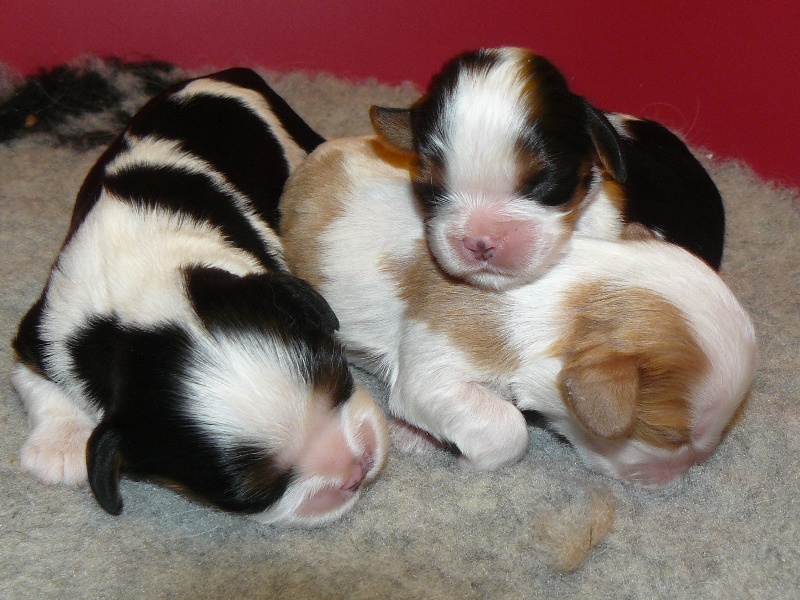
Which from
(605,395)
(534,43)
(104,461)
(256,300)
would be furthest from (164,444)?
(534,43)

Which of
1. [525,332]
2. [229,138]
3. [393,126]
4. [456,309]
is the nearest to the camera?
[525,332]

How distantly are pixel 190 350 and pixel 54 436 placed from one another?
0.92m

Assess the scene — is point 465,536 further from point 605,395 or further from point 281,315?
point 281,315

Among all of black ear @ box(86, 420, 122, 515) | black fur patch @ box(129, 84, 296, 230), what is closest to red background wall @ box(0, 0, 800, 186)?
black fur patch @ box(129, 84, 296, 230)

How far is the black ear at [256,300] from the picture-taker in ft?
7.09

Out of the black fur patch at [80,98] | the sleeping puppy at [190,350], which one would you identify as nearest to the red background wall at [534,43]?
the black fur patch at [80,98]

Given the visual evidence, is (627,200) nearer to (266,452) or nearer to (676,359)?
(676,359)

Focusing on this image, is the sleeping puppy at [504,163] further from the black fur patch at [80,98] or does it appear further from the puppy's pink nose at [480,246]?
the black fur patch at [80,98]

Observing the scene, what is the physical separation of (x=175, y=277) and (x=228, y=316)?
0.89 ft

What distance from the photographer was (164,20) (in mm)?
4414

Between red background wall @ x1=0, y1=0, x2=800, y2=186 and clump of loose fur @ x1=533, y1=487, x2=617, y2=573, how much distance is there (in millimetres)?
2122

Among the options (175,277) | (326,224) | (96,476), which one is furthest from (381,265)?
(96,476)

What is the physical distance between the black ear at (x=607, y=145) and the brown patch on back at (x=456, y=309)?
0.55m

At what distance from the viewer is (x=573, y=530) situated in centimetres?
256
